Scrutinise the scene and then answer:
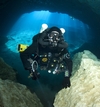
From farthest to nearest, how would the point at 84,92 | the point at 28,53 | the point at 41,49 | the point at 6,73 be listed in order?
the point at 6,73 < the point at 28,53 < the point at 41,49 < the point at 84,92

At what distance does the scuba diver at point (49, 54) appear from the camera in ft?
15.9

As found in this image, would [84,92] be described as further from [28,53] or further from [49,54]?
[28,53]

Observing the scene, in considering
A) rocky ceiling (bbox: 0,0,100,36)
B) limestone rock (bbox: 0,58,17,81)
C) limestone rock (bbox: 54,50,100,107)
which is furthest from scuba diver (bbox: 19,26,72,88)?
rocky ceiling (bbox: 0,0,100,36)

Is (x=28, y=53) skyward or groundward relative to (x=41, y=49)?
skyward

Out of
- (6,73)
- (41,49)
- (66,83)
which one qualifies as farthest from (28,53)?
(6,73)

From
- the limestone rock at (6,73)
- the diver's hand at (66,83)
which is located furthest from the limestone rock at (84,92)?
the limestone rock at (6,73)

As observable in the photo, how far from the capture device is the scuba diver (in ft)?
15.9

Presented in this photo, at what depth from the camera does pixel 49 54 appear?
5.11 m

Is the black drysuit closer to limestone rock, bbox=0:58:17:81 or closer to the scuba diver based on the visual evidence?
the scuba diver

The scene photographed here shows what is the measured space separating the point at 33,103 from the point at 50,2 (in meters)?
10.9

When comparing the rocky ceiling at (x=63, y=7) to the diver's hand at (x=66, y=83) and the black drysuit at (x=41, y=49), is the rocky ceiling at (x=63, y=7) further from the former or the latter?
the diver's hand at (x=66, y=83)

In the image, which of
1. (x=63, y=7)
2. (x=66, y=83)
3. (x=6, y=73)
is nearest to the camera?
(x=66, y=83)

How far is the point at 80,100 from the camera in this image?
3.75m

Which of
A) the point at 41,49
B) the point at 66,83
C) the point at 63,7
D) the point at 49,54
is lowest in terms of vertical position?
the point at 66,83
